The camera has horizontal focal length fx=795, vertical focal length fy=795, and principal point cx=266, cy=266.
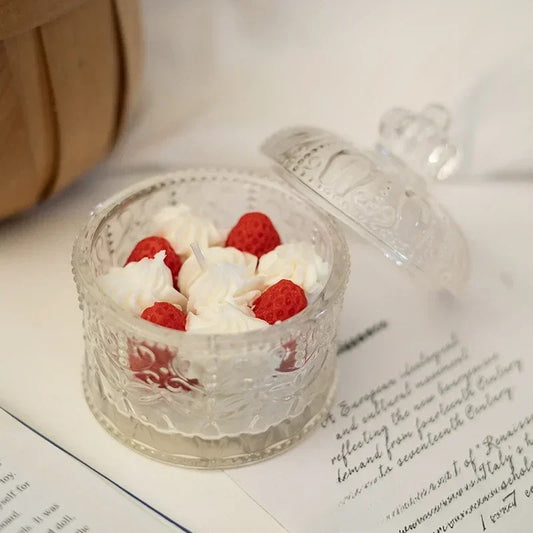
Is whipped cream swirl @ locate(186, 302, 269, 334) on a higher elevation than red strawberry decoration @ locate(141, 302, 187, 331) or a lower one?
lower

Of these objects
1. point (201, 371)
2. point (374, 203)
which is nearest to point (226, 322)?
point (201, 371)

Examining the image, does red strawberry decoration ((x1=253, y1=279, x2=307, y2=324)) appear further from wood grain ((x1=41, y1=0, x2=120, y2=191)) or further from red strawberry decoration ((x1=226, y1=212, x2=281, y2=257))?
wood grain ((x1=41, y1=0, x2=120, y2=191))

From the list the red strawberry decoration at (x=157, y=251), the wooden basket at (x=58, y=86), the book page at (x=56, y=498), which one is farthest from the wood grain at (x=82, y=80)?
the book page at (x=56, y=498)

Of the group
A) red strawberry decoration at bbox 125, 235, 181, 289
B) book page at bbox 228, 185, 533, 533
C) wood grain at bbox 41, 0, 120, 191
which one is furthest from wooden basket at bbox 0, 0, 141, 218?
book page at bbox 228, 185, 533, 533

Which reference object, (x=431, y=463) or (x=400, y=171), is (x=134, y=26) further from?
(x=431, y=463)

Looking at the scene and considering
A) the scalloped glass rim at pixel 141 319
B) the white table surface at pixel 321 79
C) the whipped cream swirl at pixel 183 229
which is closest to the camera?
the scalloped glass rim at pixel 141 319

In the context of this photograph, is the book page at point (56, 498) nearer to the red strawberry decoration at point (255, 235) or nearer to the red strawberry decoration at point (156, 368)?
the red strawberry decoration at point (156, 368)

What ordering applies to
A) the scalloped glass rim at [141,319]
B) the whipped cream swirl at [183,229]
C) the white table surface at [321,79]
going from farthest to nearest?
the white table surface at [321,79] < the whipped cream swirl at [183,229] < the scalloped glass rim at [141,319]
